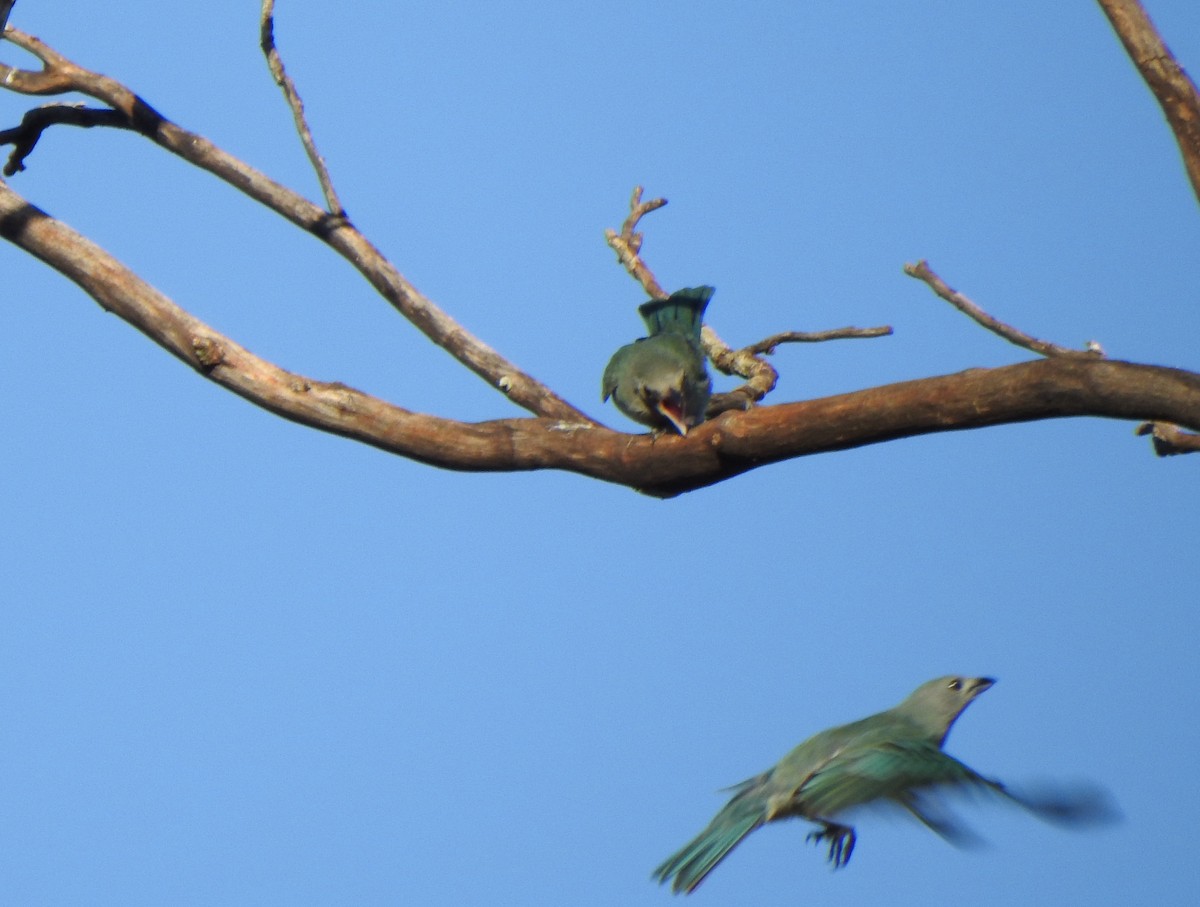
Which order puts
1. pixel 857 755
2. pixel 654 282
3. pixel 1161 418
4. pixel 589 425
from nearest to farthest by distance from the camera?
pixel 1161 418 → pixel 857 755 → pixel 589 425 → pixel 654 282

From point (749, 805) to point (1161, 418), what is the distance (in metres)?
1.46

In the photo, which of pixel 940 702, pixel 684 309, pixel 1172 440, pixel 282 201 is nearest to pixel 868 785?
pixel 940 702

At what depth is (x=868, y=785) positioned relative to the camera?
3.41 m

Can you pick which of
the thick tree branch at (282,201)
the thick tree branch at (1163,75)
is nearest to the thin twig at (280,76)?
the thick tree branch at (282,201)

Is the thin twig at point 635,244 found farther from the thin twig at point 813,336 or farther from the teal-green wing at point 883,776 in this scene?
the teal-green wing at point 883,776

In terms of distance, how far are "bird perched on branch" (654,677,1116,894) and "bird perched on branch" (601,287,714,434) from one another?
3.94 ft

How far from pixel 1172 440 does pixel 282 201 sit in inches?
130

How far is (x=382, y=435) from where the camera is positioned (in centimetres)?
423

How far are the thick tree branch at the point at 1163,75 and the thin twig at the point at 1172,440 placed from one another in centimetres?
148

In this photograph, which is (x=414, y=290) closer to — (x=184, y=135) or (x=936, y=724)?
(x=184, y=135)

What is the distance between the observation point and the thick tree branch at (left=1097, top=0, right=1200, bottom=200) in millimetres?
3857

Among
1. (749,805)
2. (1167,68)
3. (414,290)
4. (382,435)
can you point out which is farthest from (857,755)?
(414,290)

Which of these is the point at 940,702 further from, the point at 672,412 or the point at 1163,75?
the point at 1163,75

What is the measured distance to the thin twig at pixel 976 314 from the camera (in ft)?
14.5
